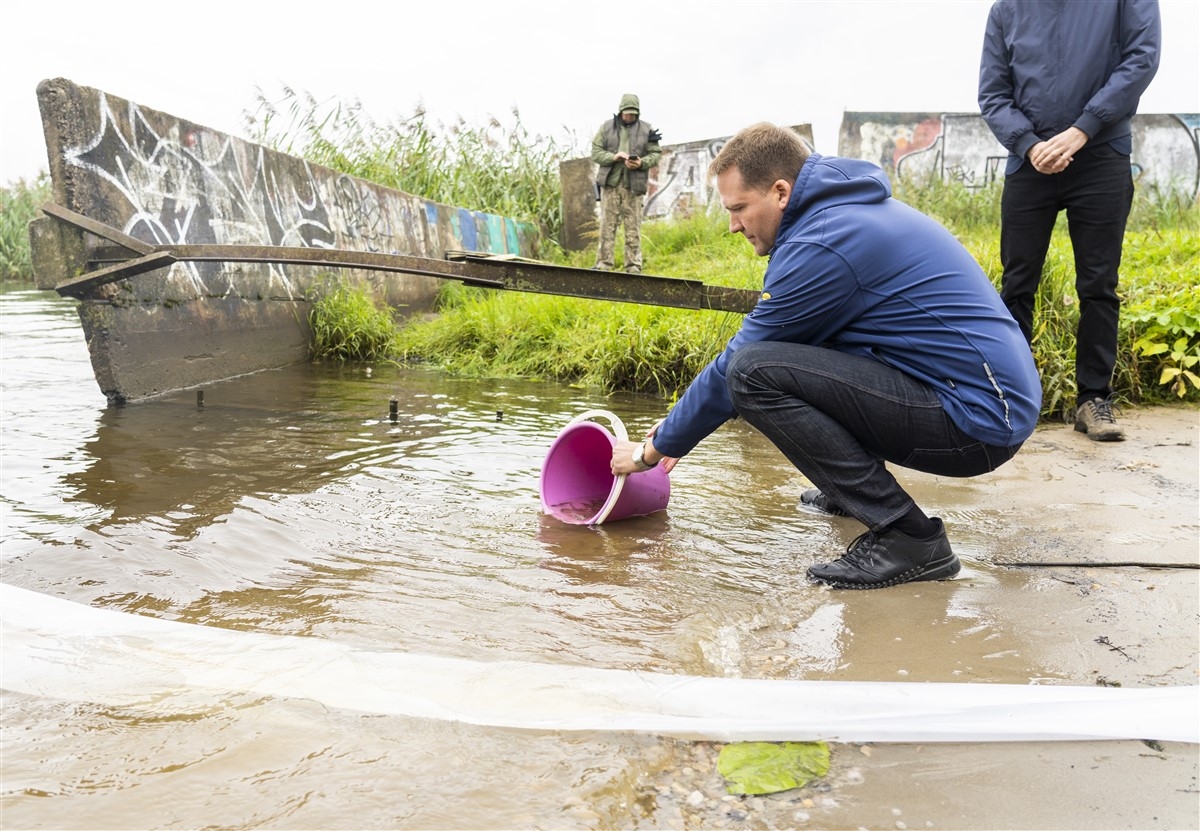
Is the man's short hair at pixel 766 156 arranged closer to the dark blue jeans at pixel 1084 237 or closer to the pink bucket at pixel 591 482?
the pink bucket at pixel 591 482

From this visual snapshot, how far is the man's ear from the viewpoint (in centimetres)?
261

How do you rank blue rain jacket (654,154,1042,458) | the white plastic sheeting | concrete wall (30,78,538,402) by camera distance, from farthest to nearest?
concrete wall (30,78,538,402), blue rain jacket (654,154,1042,458), the white plastic sheeting

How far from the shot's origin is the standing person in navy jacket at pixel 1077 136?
3.96m

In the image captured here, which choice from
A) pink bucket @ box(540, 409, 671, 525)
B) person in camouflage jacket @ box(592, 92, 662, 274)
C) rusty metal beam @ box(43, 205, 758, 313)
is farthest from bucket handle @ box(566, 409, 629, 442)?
person in camouflage jacket @ box(592, 92, 662, 274)

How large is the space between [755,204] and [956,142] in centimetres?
1602

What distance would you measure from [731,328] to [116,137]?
403 centimetres

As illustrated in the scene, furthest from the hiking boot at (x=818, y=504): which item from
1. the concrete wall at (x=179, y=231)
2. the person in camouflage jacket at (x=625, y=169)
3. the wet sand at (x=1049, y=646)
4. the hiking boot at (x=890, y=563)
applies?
the person in camouflage jacket at (x=625, y=169)

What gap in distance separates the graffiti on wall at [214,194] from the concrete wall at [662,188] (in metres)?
4.76

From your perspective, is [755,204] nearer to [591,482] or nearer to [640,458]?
[640,458]

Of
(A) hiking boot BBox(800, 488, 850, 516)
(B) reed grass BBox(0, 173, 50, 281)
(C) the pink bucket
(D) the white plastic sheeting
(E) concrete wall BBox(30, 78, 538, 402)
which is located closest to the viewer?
(D) the white plastic sheeting

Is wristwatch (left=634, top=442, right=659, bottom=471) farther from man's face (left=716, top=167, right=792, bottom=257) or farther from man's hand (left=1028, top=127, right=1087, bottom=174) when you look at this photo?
man's hand (left=1028, top=127, right=1087, bottom=174)

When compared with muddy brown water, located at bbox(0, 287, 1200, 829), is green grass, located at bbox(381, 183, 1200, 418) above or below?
above

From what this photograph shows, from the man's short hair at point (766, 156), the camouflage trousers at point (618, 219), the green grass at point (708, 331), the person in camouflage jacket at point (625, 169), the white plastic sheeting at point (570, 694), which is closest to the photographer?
the white plastic sheeting at point (570, 694)

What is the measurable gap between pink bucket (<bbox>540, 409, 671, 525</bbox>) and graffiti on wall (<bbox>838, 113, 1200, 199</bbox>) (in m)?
14.3
